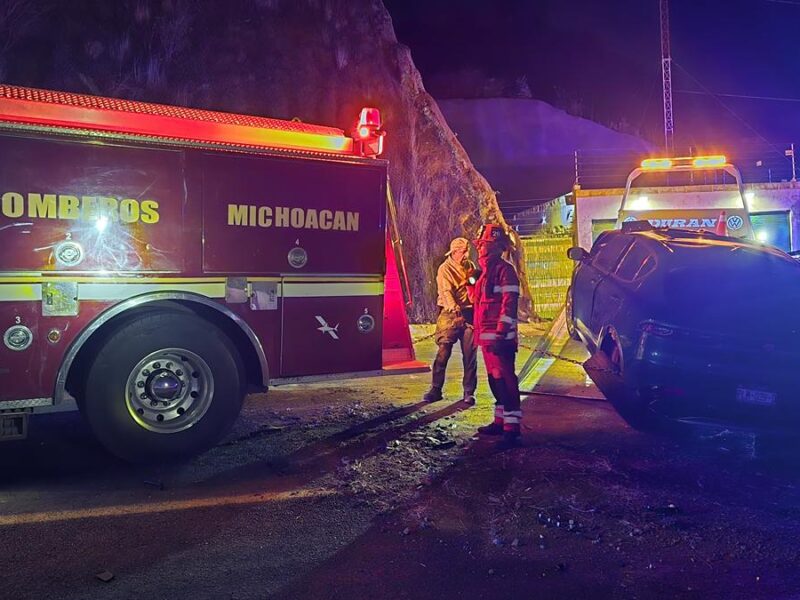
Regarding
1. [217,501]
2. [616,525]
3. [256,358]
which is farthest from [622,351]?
[217,501]

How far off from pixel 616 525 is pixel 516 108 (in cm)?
2249

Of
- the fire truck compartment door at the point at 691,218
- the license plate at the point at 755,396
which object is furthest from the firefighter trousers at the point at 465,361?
the fire truck compartment door at the point at 691,218

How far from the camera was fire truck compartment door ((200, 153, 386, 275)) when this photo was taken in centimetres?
491

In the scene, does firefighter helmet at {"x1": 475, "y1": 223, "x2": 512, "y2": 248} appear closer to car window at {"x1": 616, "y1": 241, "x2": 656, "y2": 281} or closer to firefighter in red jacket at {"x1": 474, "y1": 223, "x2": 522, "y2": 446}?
firefighter in red jacket at {"x1": 474, "y1": 223, "x2": 522, "y2": 446}

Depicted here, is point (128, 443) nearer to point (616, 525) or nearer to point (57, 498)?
point (57, 498)

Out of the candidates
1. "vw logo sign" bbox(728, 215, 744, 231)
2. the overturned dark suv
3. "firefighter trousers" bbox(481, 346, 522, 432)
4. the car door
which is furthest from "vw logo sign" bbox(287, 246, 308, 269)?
"vw logo sign" bbox(728, 215, 744, 231)

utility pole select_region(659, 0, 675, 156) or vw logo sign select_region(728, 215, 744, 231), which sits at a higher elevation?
utility pole select_region(659, 0, 675, 156)

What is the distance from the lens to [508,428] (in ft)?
17.8

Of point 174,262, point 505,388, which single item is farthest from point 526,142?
point 174,262

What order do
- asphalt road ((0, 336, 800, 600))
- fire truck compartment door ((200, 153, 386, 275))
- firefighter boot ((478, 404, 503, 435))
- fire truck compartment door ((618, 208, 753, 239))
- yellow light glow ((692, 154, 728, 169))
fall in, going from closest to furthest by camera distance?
asphalt road ((0, 336, 800, 600)) < fire truck compartment door ((200, 153, 386, 275)) < firefighter boot ((478, 404, 503, 435)) < yellow light glow ((692, 154, 728, 169)) < fire truck compartment door ((618, 208, 753, 239))

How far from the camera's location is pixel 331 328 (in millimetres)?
5398

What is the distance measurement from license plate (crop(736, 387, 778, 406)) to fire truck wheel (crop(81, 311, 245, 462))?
148 inches

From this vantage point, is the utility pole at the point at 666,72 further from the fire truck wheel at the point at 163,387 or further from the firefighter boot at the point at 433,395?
the fire truck wheel at the point at 163,387

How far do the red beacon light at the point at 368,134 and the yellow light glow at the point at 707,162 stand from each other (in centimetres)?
651
